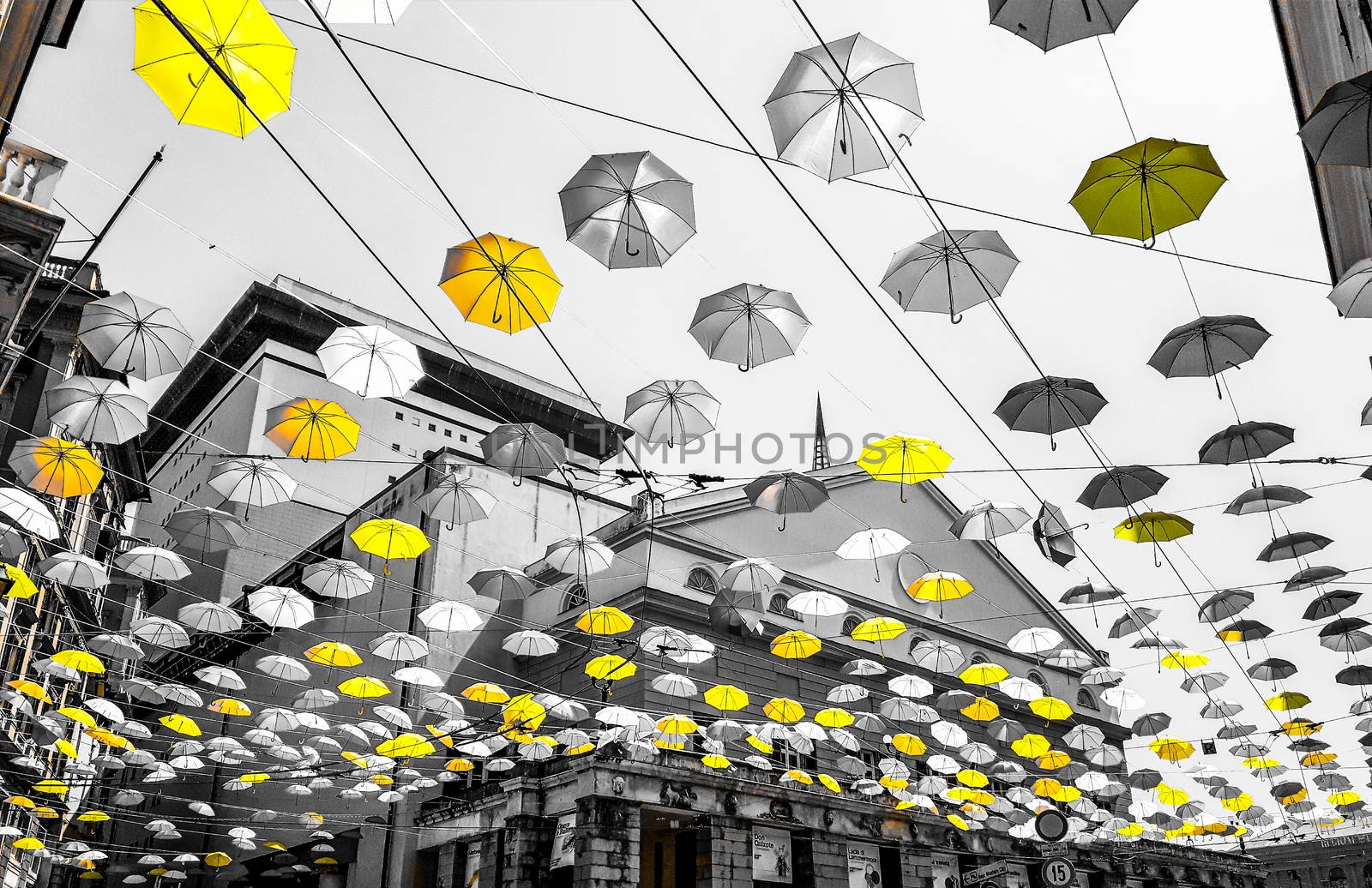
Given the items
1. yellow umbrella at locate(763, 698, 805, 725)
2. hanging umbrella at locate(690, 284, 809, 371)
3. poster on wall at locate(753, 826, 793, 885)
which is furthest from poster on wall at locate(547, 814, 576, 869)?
hanging umbrella at locate(690, 284, 809, 371)

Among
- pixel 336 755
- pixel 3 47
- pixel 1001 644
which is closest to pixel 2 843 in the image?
pixel 336 755

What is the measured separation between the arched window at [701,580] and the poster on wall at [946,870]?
9581 millimetres

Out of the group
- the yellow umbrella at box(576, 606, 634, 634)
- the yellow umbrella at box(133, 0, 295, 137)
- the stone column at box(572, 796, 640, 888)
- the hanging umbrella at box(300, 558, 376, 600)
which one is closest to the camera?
the yellow umbrella at box(133, 0, 295, 137)

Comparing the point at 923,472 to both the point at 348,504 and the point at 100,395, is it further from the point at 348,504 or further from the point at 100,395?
the point at 348,504

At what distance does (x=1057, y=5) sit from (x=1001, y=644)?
95.6 feet

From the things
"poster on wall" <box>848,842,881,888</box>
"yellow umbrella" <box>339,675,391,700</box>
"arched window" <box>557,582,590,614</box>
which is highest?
"arched window" <box>557,582,590,614</box>

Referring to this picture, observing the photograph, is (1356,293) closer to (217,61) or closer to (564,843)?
(217,61)

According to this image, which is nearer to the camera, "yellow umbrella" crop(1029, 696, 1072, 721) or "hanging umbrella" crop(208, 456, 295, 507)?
"hanging umbrella" crop(208, 456, 295, 507)

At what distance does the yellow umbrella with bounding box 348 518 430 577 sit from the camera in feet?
48.9

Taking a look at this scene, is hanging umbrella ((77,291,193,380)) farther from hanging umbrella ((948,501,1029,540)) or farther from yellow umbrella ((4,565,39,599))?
hanging umbrella ((948,501,1029,540))

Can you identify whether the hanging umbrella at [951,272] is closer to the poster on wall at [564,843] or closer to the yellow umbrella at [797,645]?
the yellow umbrella at [797,645]

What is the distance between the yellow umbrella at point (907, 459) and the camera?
12.7 m

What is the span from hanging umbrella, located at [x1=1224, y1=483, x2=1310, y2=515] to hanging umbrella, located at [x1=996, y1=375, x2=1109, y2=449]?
3677 millimetres

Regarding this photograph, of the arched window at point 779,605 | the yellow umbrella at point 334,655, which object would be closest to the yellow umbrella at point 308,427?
the yellow umbrella at point 334,655
